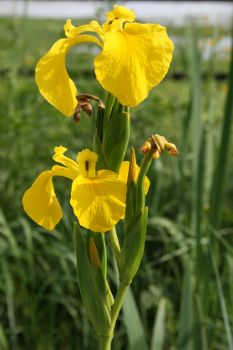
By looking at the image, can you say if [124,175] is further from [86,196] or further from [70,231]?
[70,231]

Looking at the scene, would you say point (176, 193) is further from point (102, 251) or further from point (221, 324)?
point (102, 251)

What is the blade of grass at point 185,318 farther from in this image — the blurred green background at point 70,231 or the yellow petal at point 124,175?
the yellow petal at point 124,175

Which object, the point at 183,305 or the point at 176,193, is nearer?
the point at 183,305

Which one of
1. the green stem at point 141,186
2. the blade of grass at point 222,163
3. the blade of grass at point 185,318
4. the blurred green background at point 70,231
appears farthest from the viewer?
the blurred green background at point 70,231

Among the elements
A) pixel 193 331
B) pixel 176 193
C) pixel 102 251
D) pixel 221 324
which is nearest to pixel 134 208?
pixel 102 251

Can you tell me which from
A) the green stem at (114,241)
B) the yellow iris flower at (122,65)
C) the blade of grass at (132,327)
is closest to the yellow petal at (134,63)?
the yellow iris flower at (122,65)

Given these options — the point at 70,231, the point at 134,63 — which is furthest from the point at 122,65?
the point at 70,231

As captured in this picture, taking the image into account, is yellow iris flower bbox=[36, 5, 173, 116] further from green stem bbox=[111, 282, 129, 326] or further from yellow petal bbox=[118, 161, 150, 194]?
green stem bbox=[111, 282, 129, 326]

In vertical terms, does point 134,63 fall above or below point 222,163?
above
